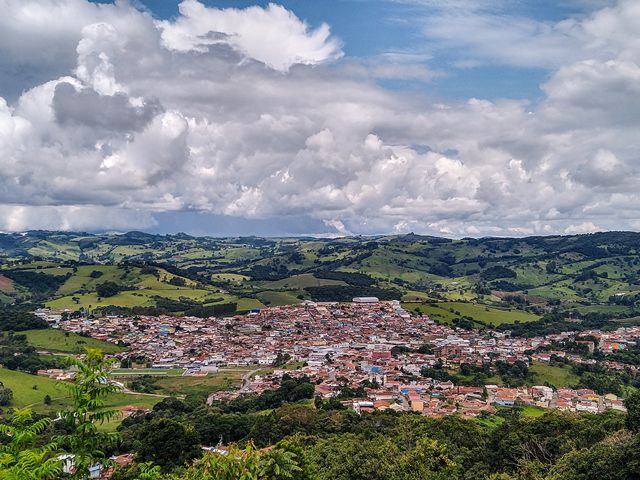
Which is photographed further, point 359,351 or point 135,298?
point 135,298

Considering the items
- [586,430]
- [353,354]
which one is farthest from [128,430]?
[353,354]

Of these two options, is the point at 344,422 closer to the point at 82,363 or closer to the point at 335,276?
the point at 82,363

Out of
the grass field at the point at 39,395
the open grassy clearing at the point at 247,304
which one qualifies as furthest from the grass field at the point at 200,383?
the open grassy clearing at the point at 247,304

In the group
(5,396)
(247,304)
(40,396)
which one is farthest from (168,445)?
(247,304)

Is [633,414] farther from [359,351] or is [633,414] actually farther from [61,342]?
[61,342]

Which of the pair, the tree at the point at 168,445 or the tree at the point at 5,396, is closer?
the tree at the point at 168,445

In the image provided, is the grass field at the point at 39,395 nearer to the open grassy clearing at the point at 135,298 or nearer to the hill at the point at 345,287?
the hill at the point at 345,287

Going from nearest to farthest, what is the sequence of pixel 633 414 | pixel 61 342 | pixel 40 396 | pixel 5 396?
1. pixel 633 414
2. pixel 5 396
3. pixel 40 396
4. pixel 61 342

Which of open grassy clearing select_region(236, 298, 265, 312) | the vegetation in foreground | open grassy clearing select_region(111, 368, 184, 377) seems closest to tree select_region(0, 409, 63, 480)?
the vegetation in foreground
